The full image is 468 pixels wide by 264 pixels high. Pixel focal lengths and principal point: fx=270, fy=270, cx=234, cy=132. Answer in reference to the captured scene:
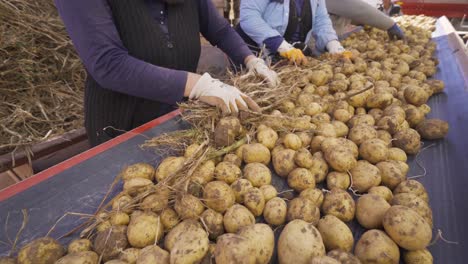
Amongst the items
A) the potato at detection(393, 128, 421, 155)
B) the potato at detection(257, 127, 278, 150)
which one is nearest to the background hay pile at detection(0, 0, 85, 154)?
the potato at detection(257, 127, 278, 150)

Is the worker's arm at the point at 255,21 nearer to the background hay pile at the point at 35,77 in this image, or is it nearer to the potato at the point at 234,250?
the background hay pile at the point at 35,77

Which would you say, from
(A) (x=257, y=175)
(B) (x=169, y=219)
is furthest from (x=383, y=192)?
(B) (x=169, y=219)

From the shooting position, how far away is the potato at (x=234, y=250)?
82 centimetres

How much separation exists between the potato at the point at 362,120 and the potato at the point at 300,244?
85cm

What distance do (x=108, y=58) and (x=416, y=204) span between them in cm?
156

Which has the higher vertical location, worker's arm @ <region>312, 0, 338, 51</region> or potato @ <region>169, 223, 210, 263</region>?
worker's arm @ <region>312, 0, 338, 51</region>

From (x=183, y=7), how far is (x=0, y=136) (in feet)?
6.04

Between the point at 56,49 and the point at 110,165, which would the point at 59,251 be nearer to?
the point at 110,165

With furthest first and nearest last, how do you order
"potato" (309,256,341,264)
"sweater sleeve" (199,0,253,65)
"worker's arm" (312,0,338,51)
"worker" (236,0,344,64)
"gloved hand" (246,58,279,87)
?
"worker's arm" (312,0,338,51), "worker" (236,0,344,64), "sweater sleeve" (199,0,253,65), "gloved hand" (246,58,279,87), "potato" (309,256,341,264)

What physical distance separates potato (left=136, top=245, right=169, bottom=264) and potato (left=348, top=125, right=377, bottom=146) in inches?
43.2

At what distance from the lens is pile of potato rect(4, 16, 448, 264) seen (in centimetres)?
90

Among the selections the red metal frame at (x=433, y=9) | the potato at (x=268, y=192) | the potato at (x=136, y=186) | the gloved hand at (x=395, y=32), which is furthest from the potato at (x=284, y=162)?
the red metal frame at (x=433, y=9)

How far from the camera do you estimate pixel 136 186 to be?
44.0 inches

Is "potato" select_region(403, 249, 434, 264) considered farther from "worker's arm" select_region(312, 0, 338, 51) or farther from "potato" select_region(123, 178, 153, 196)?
"worker's arm" select_region(312, 0, 338, 51)
